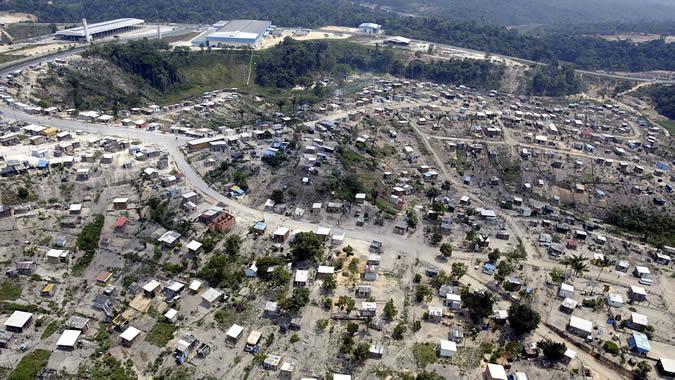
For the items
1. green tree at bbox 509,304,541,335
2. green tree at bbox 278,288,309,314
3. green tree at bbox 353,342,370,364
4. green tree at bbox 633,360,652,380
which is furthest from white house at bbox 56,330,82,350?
green tree at bbox 633,360,652,380

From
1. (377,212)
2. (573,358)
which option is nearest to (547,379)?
(573,358)

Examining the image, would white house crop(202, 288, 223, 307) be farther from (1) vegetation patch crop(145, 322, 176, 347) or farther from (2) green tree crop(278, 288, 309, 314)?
(2) green tree crop(278, 288, 309, 314)

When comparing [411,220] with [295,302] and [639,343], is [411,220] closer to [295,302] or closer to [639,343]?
[295,302]

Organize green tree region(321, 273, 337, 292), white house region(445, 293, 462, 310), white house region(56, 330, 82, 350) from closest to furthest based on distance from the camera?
white house region(56, 330, 82, 350)
white house region(445, 293, 462, 310)
green tree region(321, 273, 337, 292)

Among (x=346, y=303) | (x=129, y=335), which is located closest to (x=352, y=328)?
(x=346, y=303)

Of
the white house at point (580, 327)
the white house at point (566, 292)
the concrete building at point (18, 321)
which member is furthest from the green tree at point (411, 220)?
the concrete building at point (18, 321)

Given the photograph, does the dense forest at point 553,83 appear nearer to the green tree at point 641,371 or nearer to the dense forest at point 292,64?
the dense forest at point 292,64
